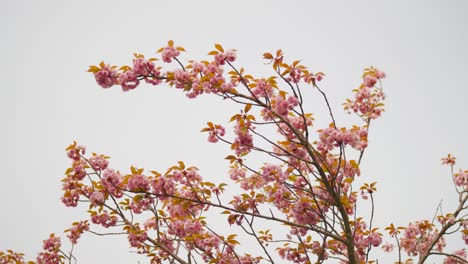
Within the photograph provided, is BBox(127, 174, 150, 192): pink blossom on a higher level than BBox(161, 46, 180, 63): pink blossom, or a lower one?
lower

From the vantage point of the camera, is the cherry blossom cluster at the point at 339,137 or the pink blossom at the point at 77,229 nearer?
the cherry blossom cluster at the point at 339,137

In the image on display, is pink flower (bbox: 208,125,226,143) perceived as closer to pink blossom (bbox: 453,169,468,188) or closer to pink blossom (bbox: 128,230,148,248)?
pink blossom (bbox: 128,230,148,248)

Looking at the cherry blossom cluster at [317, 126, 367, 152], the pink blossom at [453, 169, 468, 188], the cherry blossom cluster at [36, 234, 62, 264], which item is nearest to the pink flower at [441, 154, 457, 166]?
the pink blossom at [453, 169, 468, 188]

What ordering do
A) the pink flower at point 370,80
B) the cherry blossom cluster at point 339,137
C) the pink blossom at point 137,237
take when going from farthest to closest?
the pink flower at point 370,80 < the pink blossom at point 137,237 < the cherry blossom cluster at point 339,137

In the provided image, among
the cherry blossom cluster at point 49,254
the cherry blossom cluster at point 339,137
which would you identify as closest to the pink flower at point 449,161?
the cherry blossom cluster at point 339,137

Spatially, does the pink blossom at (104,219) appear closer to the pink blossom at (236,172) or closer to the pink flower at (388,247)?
the pink blossom at (236,172)

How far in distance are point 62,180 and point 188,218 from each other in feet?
6.37

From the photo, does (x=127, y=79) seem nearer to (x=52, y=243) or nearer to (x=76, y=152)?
(x=76, y=152)

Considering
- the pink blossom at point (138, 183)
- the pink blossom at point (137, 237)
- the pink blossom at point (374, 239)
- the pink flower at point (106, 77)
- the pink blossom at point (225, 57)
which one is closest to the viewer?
the pink blossom at point (138, 183)

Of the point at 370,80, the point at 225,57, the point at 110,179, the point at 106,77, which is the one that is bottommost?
the point at 110,179

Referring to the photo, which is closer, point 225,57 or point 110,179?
point 225,57

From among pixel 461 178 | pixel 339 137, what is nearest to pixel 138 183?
pixel 339 137

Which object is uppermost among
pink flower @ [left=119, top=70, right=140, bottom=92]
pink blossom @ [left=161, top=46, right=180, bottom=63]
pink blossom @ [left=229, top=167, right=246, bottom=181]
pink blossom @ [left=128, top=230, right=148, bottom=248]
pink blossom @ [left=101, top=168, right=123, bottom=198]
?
pink blossom @ [left=161, top=46, right=180, bottom=63]

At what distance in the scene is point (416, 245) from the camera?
618cm
